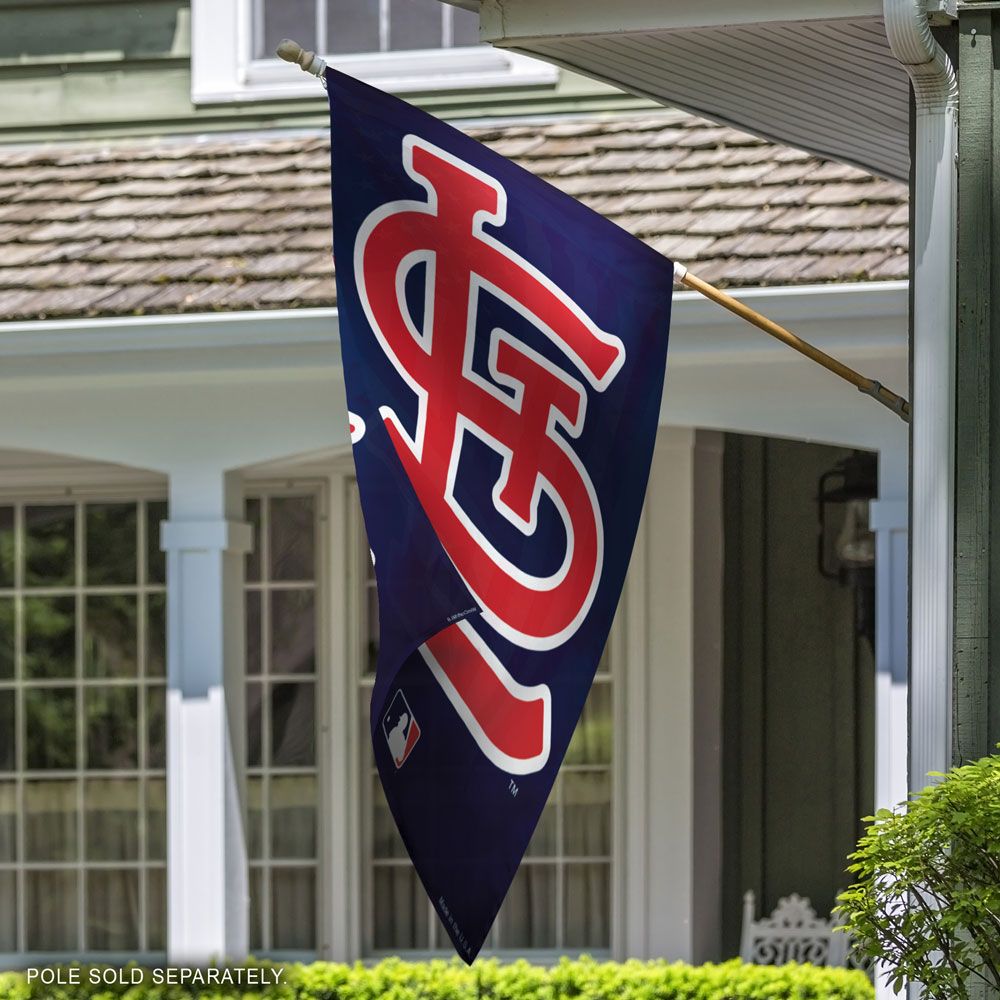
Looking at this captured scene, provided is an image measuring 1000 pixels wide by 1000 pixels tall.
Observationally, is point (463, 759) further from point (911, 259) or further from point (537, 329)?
point (911, 259)

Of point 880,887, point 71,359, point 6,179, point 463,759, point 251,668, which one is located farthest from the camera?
point 251,668

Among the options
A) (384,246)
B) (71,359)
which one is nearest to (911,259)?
(384,246)

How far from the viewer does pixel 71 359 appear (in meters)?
7.03

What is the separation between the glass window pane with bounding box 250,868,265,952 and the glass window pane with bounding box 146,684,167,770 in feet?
2.37

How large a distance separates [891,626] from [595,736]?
2.35 metres

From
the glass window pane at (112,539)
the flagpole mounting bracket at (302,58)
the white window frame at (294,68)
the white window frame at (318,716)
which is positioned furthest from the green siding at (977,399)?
the glass window pane at (112,539)

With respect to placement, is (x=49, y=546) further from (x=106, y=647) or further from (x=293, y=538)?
(x=293, y=538)

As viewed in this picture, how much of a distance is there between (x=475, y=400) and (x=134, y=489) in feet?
16.7

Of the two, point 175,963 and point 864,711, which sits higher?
point 864,711

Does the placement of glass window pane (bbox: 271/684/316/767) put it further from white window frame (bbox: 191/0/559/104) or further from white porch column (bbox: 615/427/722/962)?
white window frame (bbox: 191/0/559/104)

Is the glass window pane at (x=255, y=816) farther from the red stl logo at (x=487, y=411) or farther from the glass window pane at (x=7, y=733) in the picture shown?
the red stl logo at (x=487, y=411)

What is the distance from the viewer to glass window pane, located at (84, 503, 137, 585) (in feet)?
28.8

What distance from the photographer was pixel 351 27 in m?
8.55

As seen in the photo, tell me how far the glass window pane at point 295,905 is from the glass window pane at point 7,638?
1.68 m
